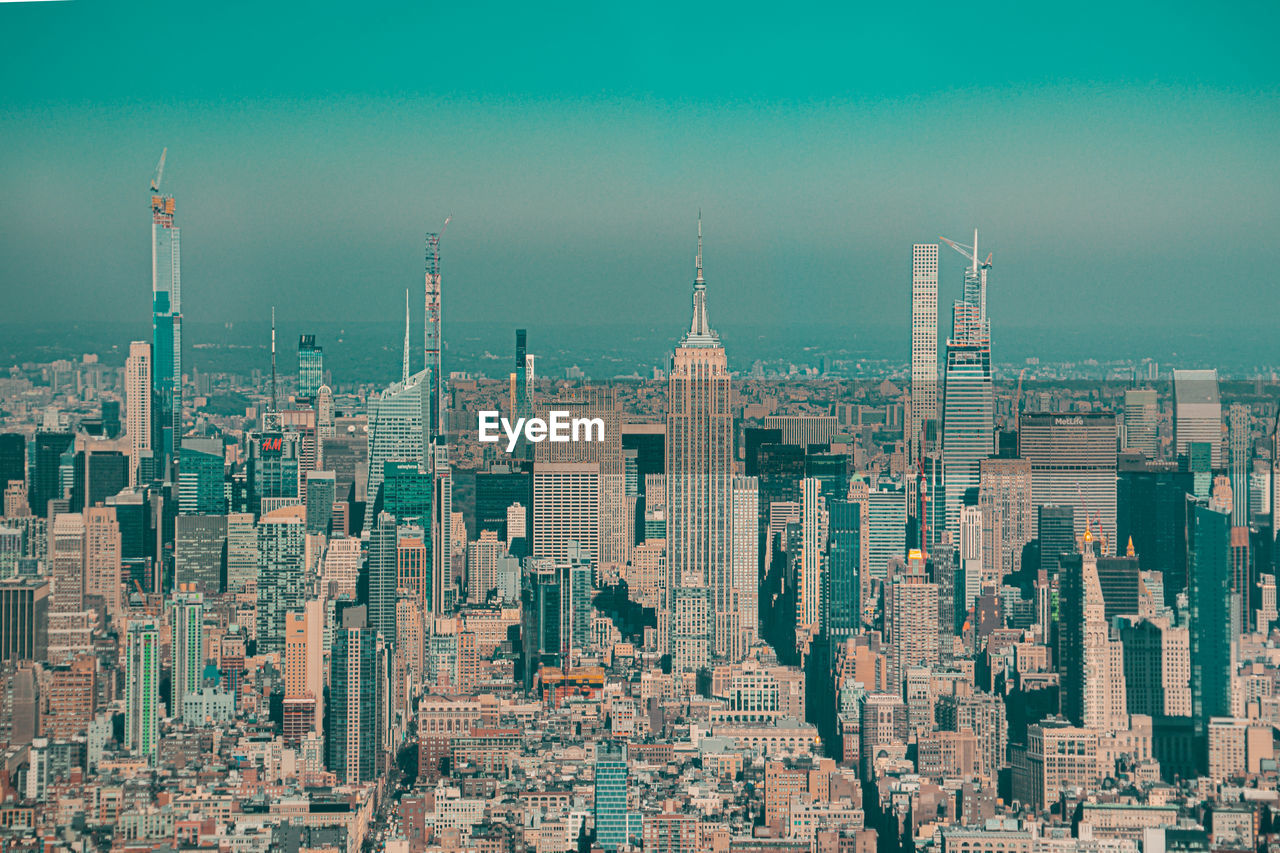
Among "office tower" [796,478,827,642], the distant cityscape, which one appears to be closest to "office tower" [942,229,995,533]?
the distant cityscape

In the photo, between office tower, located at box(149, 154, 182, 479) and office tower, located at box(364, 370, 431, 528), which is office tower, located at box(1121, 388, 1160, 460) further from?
office tower, located at box(149, 154, 182, 479)

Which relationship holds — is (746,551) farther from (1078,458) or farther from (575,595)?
(1078,458)

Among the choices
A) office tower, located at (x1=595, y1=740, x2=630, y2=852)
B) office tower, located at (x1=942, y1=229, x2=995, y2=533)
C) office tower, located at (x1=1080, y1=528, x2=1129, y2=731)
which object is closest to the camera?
office tower, located at (x1=595, y1=740, x2=630, y2=852)

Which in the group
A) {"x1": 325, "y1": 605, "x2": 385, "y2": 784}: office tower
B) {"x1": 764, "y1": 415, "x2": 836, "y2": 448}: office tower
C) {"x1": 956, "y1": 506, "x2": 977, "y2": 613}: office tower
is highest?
{"x1": 764, "y1": 415, "x2": 836, "y2": 448}: office tower

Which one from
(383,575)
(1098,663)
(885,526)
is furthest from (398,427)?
(1098,663)

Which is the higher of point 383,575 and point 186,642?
point 383,575

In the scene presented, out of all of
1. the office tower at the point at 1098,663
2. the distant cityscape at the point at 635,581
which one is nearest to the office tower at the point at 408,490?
the distant cityscape at the point at 635,581

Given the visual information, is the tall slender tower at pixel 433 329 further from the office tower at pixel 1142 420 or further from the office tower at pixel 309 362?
the office tower at pixel 1142 420
